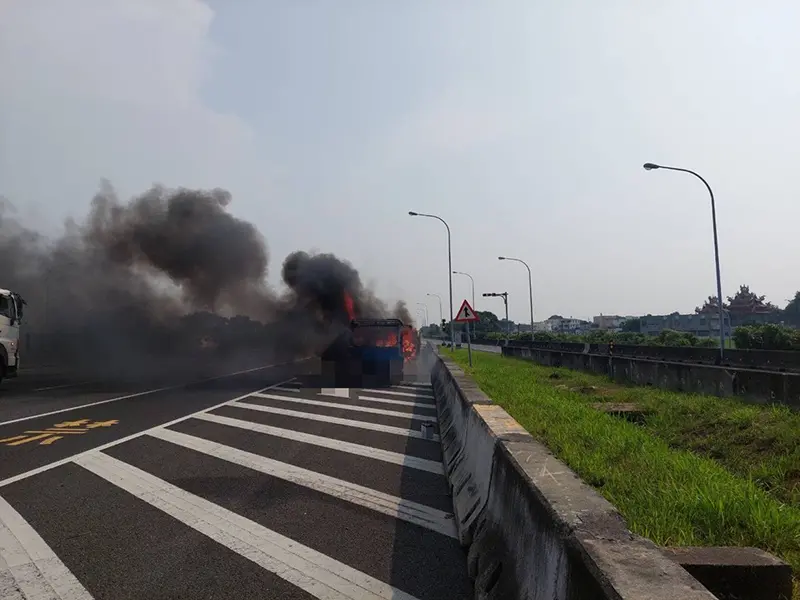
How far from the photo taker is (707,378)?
39.8ft

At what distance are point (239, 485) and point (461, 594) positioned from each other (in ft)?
10.9

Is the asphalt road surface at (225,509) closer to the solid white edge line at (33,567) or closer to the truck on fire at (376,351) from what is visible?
the solid white edge line at (33,567)

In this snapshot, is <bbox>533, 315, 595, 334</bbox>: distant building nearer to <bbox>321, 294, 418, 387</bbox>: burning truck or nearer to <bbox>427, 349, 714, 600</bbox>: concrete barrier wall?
<bbox>321, 294, 418, 387</bbox>: burning truck

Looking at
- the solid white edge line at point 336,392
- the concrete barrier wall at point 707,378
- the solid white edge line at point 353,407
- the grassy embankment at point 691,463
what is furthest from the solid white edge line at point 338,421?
the concrete barrier wall at point 707,378

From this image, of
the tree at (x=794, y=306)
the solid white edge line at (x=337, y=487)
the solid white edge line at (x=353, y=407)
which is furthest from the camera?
the tree at (x=794, y=306)

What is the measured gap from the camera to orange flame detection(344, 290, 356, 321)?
33062 millimetres

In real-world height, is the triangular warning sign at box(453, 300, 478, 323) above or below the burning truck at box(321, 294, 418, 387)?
above

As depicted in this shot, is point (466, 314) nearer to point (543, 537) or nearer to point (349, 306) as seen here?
point (349, 306)

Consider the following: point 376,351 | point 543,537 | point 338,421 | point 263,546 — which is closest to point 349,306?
point 376,351

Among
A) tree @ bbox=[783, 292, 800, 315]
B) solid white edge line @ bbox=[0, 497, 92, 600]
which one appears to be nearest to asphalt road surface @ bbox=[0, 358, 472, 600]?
solid white edge line @ bbox=[0, 497, 92, 600]

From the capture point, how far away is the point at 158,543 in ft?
15.5

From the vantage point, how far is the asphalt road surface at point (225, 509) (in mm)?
4031

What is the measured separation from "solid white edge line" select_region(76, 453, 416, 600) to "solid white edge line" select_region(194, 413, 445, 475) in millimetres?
2570

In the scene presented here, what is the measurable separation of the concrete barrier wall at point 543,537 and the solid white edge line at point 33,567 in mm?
2530
